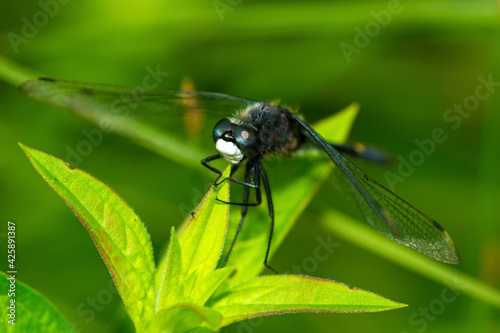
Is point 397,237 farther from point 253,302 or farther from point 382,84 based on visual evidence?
point 382,84

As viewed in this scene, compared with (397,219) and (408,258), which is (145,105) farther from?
(408,258)

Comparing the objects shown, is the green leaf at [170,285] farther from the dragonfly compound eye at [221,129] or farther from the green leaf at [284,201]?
the dragonfly compound eye at [221,129]

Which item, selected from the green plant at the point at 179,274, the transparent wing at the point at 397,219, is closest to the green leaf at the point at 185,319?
the green plant at the point at 179,274

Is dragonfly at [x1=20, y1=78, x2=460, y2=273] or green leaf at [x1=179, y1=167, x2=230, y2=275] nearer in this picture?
green leaf at [x1=179, y1=167, x2=230, y2=275]

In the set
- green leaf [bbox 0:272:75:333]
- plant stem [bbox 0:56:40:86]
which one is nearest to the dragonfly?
plant stem [bbox 0:56:40:86]

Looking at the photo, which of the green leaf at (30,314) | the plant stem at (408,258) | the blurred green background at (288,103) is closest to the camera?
the green leaf at (30,314)
